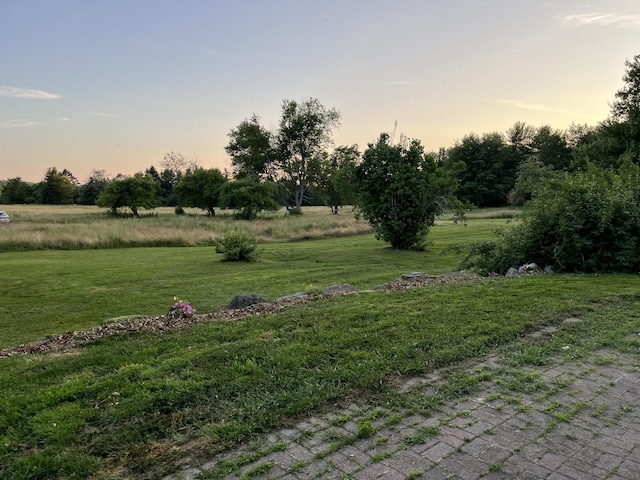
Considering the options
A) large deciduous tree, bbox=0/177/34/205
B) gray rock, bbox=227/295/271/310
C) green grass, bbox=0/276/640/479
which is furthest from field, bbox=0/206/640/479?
large deciduous tree, bbox=0/177/34/205

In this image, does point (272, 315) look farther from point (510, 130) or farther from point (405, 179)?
point (510, 130)

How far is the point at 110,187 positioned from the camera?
40750 mm

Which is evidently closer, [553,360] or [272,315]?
[553,360]

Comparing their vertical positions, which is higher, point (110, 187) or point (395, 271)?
point (110, 187)

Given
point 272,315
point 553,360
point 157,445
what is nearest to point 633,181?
point 553,360

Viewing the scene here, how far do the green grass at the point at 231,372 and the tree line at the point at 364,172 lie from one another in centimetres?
720

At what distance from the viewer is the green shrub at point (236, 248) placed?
1603 centimetres

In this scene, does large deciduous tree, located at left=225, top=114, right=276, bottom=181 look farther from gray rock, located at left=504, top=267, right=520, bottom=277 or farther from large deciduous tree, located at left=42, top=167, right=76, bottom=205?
gray rock, located at left=504, top=267, right=520, bottom=277

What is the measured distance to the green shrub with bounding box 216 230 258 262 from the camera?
16.0 meters

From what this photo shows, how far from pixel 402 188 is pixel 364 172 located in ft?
6.79

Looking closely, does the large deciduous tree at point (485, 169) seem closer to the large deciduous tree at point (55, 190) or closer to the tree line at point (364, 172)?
the tree line at point (364, 172)

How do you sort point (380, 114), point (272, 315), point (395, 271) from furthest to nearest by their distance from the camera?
point (380, 114) → point (395, 271) → point (272, 315)

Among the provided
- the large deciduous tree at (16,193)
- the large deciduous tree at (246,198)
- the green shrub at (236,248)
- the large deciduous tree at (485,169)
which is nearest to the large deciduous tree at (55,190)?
the large deciduous tree at (16,193)

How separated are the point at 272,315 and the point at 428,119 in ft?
64.8
